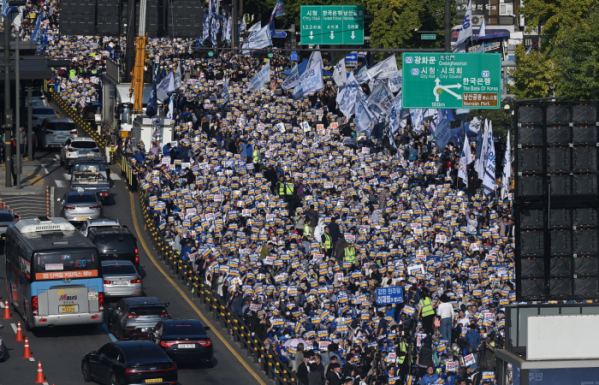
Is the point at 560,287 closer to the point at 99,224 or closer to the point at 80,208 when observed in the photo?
the point at 99,224

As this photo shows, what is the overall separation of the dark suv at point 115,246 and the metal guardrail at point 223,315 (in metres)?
1.57

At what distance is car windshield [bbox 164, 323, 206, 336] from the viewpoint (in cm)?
2834

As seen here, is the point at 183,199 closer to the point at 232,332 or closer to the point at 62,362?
the point at 232,332

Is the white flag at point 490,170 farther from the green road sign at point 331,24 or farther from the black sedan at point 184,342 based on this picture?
the green road sign at point 331,24

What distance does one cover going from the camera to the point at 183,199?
38.5m

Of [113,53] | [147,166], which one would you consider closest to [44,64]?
[147,166]

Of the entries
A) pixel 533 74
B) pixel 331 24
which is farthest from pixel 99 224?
pixel 331 24

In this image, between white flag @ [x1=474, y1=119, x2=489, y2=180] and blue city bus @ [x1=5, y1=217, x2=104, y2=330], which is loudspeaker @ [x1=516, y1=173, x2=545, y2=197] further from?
white flag @ [x1=474, y1=119, x2=489, y2=180]

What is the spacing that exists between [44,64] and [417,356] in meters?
36.2

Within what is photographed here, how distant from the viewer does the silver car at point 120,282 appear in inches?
1340

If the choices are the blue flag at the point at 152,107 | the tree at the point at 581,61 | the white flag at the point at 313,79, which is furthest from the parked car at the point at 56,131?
the tree at the point at 581,61

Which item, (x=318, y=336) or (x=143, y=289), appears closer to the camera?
(x=318, y=336)

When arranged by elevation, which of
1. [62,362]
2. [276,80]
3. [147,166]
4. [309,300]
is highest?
[276,80]

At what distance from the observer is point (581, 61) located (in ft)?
137
